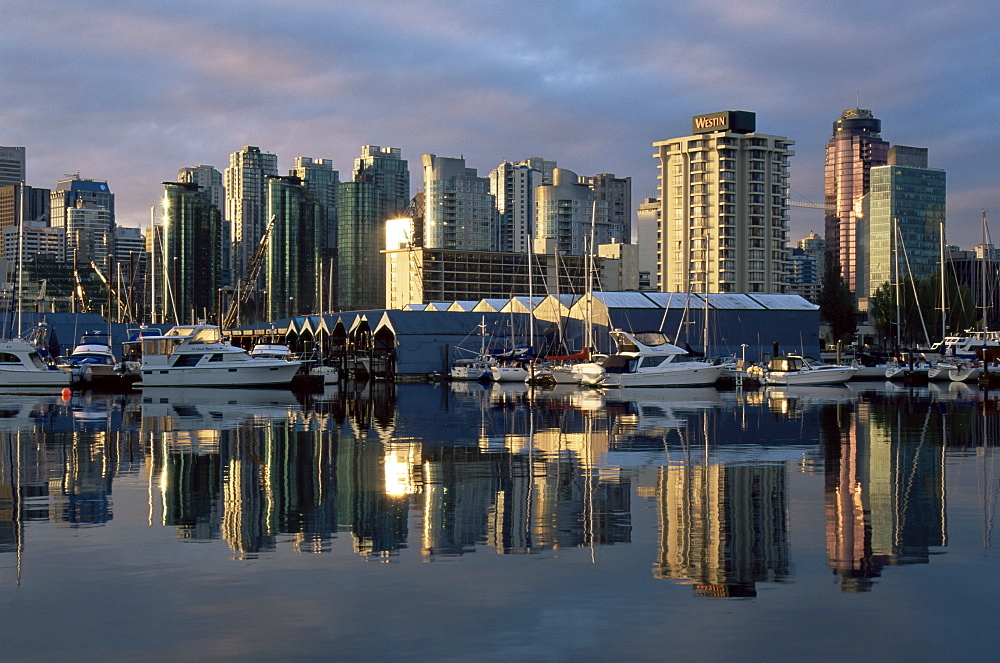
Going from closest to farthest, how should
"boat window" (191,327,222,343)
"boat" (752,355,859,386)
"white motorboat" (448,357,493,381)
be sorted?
"boat window" (191,327,222,343) < "boat" (752,355,859,386) < "white motorboat" (448,357,493,381)

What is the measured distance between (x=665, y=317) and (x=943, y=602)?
92.3m

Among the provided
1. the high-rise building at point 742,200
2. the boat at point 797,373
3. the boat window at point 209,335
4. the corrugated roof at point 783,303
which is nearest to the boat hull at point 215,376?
the boat window at point 209,335

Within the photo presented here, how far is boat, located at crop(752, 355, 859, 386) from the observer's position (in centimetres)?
8825

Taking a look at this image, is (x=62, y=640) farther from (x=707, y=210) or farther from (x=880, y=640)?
(x=707, y=210)

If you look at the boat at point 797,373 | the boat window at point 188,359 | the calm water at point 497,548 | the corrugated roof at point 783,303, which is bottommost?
the calm water at point 497,548

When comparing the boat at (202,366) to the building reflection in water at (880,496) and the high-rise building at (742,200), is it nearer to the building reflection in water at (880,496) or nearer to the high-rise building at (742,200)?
the building reflection in water at (880,496)

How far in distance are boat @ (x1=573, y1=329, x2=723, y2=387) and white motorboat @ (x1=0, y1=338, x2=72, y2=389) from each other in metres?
34.6

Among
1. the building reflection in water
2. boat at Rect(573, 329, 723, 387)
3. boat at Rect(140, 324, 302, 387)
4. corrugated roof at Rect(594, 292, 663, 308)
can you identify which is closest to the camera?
the building reflection in water

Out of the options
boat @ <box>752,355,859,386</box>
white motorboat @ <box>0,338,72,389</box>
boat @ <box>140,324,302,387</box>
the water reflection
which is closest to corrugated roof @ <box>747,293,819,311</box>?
boat @ <box>752,355,859,386</box>

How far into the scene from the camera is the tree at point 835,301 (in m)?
162

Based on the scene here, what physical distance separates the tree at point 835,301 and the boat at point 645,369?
81377 mm

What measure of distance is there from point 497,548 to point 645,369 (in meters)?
65.2

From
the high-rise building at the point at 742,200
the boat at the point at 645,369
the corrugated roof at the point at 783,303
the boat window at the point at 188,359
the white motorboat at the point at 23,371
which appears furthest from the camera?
the high-rise building at the point at 742,200

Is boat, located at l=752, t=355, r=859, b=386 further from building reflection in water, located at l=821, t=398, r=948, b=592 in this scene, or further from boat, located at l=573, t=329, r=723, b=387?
building reflection in water, located at l=821, t=398, r=948, b=592
